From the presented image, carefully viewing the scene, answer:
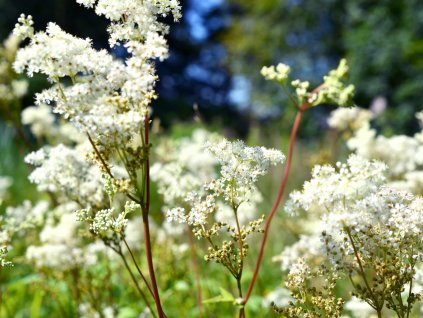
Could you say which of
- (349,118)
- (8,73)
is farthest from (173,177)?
(349,118)

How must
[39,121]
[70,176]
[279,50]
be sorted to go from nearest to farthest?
[70,176] → [39,121] → [279,50]

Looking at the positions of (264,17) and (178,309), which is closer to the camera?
(178,309)

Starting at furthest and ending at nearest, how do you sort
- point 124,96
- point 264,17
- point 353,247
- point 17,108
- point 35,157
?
point 264,17 → point 17,108 → point 35,157 → point 353,247 → point 124,96

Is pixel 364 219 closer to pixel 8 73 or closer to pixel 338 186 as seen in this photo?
pixel 338 186

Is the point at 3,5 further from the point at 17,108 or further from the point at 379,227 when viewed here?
the point at 379,227

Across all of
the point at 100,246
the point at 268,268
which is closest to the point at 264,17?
the point at 268,268

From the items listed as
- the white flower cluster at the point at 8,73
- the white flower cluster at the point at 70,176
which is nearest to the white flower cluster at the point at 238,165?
the white flower cluster at the point at 70,176
